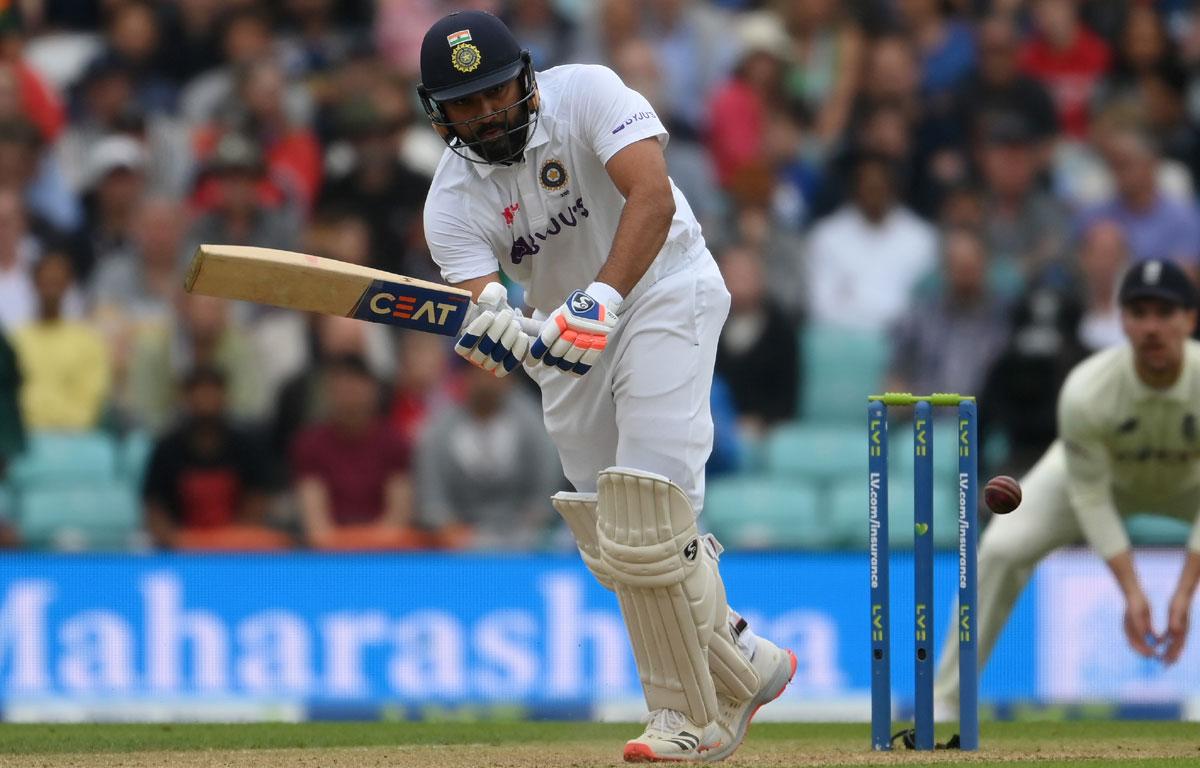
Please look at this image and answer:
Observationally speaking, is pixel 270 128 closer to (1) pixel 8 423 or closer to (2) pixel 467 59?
(1) pixel 8 423

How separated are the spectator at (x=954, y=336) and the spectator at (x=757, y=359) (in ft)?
1.72

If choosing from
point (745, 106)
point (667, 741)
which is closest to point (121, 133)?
point (745, 106)

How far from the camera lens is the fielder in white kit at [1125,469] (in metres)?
6.51

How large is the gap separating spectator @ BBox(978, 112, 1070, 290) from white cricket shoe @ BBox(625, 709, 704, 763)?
552 cm

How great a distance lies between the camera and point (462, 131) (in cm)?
504

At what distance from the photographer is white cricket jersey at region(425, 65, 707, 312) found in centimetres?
512

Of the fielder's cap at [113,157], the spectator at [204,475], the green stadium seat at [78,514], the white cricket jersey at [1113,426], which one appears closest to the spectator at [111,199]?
the fielder's cap at [113,157]

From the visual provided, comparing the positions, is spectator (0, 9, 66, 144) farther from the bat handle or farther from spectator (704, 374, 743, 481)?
the bat handle

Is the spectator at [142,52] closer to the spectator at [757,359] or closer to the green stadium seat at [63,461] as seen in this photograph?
the green stadium seat at [63,461]

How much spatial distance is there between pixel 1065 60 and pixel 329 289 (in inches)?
291

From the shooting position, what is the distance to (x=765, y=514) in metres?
9.03

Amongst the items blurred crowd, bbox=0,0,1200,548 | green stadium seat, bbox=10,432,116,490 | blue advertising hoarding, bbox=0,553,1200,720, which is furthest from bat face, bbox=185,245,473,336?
green stadium seat, bbox=10,432,116,490

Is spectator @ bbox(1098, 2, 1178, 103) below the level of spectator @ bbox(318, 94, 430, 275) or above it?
above

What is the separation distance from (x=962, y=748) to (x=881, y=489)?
2.61ft
